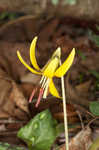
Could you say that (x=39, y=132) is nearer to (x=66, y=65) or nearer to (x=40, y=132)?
(x=40, y=132)

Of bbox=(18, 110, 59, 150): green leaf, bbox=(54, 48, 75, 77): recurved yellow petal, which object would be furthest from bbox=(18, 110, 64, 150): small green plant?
bbox=(54, 48, 75, 77): recurved yellow petal

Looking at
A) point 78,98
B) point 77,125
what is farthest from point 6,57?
point 77,125

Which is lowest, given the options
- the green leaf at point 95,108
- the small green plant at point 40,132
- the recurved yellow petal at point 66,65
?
the small green plant at point 40,132

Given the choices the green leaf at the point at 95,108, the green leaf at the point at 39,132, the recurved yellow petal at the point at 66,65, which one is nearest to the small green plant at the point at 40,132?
the green leaf at the point at 39,132

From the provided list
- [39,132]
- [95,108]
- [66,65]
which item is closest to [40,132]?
[39,132]

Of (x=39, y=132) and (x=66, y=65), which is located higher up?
(x=66, y=65)

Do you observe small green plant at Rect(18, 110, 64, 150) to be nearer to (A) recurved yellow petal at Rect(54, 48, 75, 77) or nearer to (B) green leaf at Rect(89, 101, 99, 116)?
(B) green leaf at Rect(89, 101, 99, 116)

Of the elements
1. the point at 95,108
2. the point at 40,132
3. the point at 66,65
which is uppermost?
the point at 66,65

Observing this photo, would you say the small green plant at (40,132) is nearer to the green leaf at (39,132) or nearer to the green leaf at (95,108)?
the green leaf at (39,132)
